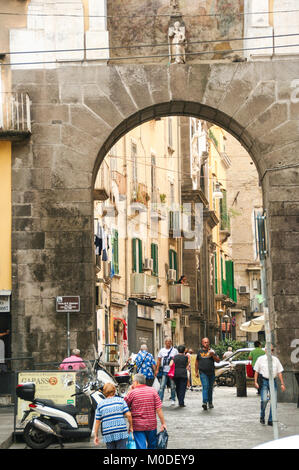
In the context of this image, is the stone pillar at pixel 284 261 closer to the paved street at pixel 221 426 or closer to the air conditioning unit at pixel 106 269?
the paved street at pixel 221 426

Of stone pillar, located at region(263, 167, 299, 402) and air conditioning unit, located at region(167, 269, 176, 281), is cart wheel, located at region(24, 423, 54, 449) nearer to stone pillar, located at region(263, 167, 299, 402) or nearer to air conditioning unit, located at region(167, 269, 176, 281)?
stone pillar, located at region(263, 167, 299, 402)

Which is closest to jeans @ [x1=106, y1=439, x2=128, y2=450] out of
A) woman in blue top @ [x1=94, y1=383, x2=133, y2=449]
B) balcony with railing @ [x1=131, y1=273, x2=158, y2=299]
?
woman in blue top @ [x1=94, y1=383, x2=133, y2=449]

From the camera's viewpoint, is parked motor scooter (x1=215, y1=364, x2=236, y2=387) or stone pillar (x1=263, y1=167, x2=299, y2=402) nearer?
stone pillar (x1=263, y1=167, x2=299, y2=402)

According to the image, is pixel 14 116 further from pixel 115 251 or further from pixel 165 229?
pixel 165 229

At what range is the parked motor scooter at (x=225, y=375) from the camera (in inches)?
1352

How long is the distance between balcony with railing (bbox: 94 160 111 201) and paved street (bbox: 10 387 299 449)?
26.5 ft


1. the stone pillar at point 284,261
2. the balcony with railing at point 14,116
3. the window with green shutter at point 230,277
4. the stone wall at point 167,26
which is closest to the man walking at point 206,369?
the stone pillar at point 284,261

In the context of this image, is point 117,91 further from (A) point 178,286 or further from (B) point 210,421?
(A) point 178,286

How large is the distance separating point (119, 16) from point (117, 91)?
184 centimetres

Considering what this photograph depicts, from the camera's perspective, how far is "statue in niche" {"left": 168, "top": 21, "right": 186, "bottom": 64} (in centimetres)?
2306

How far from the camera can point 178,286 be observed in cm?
4631

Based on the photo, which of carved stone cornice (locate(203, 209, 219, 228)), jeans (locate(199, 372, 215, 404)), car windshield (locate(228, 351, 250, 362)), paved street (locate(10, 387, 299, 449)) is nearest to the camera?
paved street (locate(10, 387, 299, 449))

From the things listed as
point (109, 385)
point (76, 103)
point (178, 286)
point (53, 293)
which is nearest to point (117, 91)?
point (76, 103)

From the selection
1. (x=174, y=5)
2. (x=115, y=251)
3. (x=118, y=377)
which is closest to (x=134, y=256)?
(x=115, y=251)
